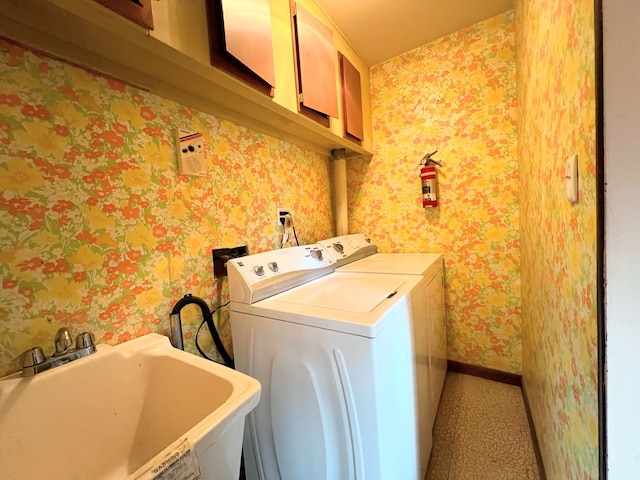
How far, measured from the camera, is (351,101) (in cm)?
184

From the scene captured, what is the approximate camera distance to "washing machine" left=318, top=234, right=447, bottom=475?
3.98 ft

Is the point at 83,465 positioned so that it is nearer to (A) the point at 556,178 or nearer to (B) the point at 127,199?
(B) the point at 127,199

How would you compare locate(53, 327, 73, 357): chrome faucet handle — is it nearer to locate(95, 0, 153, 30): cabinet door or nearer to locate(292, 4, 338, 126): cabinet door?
locate(95, 0, 153, 30): cabinet door

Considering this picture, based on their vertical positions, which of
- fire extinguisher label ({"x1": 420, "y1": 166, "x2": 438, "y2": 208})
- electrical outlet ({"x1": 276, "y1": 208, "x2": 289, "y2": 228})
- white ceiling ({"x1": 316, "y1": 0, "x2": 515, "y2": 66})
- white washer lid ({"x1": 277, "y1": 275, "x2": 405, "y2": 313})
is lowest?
white washer lid ({"x1": 277, "y1": 275, "x2": 405, "y2": 313})

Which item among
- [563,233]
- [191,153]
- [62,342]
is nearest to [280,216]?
[191,153]

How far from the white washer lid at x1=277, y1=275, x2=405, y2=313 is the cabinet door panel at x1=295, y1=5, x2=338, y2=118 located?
0.92 meters

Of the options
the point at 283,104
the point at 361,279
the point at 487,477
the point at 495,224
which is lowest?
the point at 487,477

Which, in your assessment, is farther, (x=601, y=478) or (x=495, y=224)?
(x=495, y=224)

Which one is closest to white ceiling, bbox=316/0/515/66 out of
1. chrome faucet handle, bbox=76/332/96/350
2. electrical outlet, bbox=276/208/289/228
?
electrical outlet, bbox=276/208/289/228

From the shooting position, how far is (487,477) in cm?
128

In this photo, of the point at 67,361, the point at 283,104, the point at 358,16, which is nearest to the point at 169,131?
the point at 283,104

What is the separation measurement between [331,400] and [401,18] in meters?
2.20

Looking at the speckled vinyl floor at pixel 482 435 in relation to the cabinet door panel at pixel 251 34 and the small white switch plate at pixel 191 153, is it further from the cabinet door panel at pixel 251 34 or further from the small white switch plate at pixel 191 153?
the cabinet door panel at pixel 251 34

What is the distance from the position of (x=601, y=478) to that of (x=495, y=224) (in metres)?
1.60
